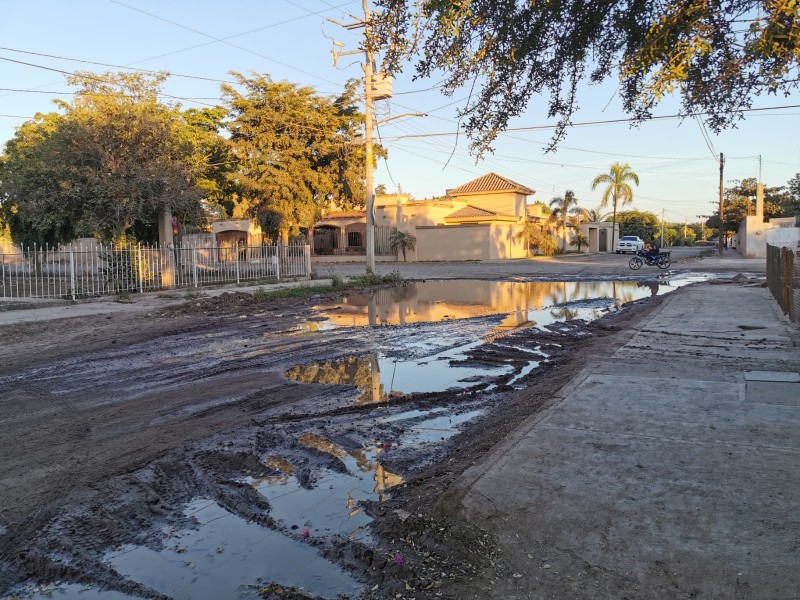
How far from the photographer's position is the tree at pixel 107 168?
852 inches

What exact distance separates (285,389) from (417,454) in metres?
3.13

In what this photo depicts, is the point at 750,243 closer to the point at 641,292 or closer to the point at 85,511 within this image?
the point at 641,292

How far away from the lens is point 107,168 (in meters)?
21.8

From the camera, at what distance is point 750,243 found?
150 feet

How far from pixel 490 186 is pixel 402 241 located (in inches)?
461

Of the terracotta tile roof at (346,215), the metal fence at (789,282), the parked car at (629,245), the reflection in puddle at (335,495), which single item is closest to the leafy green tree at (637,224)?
the parked car at (629,245)

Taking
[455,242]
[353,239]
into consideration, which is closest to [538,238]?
[455,242]

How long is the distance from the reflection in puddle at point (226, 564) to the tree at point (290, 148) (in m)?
32.7

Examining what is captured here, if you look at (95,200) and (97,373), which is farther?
(95,200)

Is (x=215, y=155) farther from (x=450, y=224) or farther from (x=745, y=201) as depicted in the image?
(x=745, y=201)

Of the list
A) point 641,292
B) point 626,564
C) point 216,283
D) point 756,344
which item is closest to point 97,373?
point 626,564

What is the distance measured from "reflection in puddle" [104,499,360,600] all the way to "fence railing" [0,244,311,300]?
57.2ft

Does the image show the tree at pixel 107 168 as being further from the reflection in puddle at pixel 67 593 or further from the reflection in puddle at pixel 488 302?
the reflection in puddle at pixel 67 593

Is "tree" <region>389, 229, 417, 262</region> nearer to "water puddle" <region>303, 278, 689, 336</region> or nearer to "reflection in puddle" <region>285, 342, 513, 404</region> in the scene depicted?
"water puddle" <region>303, 278, 689, 336</region>
